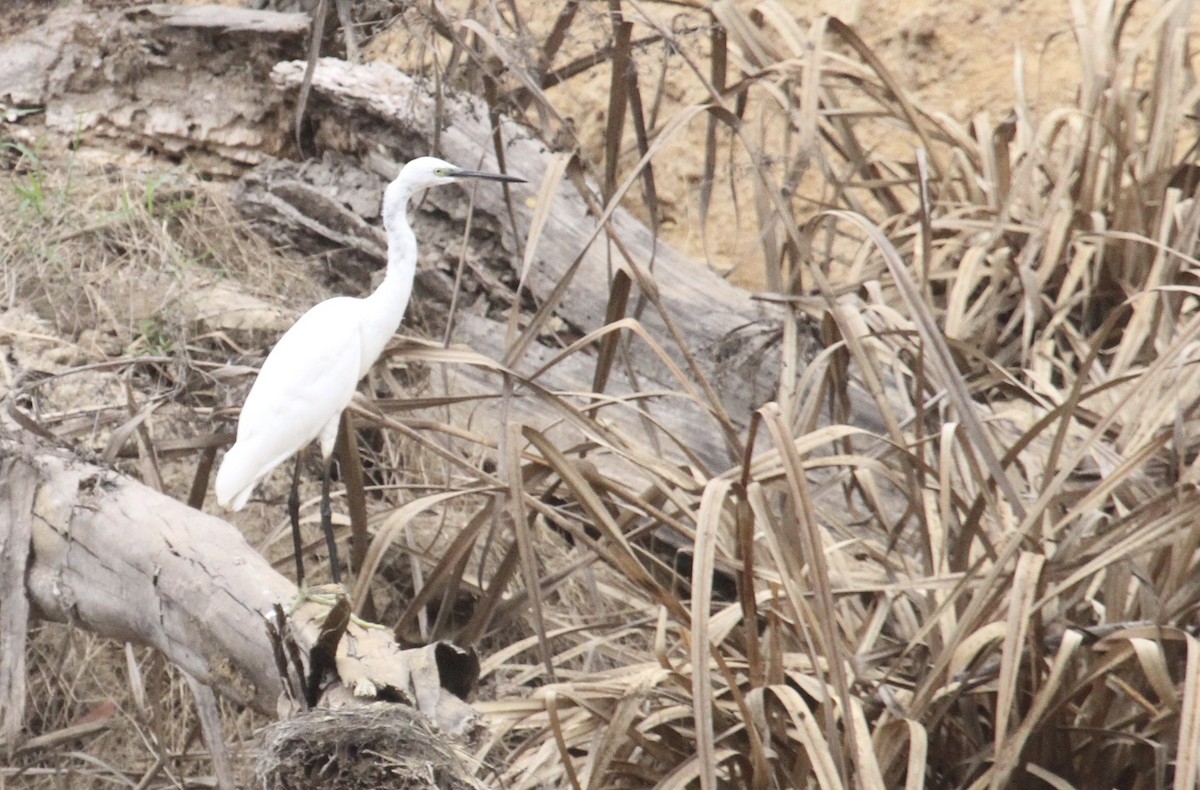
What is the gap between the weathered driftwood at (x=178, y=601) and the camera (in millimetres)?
1199

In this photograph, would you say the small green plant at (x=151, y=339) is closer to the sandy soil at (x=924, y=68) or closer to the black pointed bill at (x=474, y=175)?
the black pointed bill at (x=474, y=175)

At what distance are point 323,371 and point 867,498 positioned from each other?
0.77 meters

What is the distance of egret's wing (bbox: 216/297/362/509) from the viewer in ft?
5.71

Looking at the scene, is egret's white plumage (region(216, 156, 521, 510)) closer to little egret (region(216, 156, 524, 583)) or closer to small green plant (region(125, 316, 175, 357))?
little egret (region(216, 156, 524, 583))

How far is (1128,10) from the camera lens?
2648 millimetres

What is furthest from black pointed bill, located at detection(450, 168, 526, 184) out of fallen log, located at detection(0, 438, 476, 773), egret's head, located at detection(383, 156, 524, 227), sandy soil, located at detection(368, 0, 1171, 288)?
sandy soil, located at detection(368, 0, 1171, 288)

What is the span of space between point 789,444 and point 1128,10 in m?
1.80

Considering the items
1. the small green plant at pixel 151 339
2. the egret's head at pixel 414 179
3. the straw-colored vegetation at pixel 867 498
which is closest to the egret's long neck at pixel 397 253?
the egret's head at pixel 414 179

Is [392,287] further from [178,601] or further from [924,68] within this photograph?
[924,68]

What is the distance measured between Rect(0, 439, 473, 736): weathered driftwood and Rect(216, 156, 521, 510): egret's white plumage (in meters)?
0.17

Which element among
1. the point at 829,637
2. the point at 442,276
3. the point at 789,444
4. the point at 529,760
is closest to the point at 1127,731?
the point at 829,637

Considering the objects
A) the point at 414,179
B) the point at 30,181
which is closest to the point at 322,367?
the point at 414,179

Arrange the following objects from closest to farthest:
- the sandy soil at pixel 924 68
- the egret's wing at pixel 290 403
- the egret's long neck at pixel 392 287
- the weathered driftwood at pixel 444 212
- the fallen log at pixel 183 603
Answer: the fallen log at pixel 183 603 → the egret's wing at pixel 290 403 → the egret's long neck at pixel 392 287 → the weathered driftwood at pixel 444 212 → the sandy soil at pixel 924 68

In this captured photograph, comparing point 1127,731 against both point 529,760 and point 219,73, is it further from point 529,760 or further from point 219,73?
point 219,73
